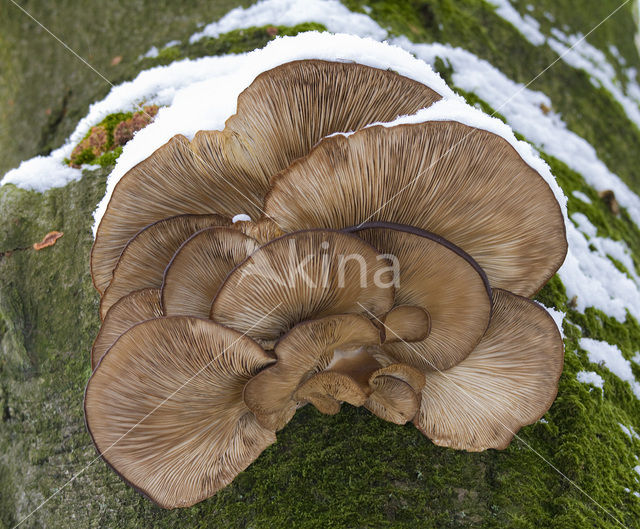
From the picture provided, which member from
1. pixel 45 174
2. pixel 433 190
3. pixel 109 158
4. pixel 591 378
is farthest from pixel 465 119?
pixel 45 174

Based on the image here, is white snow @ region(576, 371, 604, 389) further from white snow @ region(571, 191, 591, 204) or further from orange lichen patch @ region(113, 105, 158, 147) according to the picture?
orange lichen patch @ region(113, 105, 158, 147)

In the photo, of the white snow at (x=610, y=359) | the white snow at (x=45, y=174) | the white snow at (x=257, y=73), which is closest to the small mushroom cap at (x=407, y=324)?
the white snow at (x=257, y=73)

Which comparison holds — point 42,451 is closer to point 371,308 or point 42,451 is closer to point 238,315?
point 238,315

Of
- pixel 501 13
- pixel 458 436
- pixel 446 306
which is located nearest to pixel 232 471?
pixel 458 436

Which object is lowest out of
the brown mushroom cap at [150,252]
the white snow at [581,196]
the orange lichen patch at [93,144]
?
the orange lichen patch at [93,144]

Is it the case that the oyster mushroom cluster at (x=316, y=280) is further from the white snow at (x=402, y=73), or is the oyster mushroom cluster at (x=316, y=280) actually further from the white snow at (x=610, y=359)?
the white snow at (x=610, y=359)

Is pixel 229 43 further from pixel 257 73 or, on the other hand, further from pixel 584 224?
pixel 584 224
